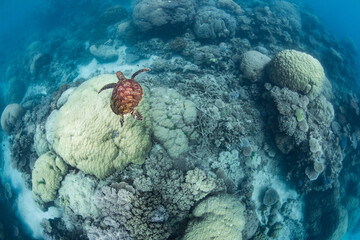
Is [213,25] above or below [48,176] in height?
above

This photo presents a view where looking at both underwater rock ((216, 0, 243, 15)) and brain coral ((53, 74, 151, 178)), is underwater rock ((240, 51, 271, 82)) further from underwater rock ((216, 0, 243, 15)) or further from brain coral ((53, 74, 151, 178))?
underwater rock ((216, 0, 243, 15))

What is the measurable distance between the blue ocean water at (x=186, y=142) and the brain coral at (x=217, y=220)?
31 mm

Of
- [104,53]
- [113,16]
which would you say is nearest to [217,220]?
[104,53]

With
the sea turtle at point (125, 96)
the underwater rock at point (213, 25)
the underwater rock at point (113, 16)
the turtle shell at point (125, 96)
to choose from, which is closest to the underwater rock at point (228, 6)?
the underwater rock at point (213, 25)

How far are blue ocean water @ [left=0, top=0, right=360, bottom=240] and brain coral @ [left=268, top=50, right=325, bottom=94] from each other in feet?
0.13

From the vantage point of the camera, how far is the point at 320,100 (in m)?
7.47

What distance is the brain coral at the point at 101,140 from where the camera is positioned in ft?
16.8

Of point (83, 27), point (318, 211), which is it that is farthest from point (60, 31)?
point (318, 211)

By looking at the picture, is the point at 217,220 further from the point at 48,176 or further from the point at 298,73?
the point at 298,73

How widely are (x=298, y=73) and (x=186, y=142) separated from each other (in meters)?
5.04

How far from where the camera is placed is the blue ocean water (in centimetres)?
498

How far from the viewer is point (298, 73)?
700 cm

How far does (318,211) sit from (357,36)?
45652 mm

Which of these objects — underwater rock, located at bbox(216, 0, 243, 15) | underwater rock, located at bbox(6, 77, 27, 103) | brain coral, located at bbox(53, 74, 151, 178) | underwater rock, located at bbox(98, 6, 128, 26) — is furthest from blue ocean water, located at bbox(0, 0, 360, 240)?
underwater rock, located at bbox(98, 6, 128, 26)
